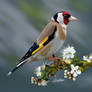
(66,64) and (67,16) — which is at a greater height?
(67,16)

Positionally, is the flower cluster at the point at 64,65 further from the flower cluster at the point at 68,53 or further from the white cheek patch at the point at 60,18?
the white cheek patch at the point at 60,18

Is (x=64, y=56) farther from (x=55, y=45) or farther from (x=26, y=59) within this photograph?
(x=26, y=59)

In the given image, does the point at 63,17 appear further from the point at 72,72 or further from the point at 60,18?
the point at 72,72

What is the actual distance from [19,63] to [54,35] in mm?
379

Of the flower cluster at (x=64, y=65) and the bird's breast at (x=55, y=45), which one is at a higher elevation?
the bird's breast at (x=55, y=45)

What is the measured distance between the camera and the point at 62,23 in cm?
172

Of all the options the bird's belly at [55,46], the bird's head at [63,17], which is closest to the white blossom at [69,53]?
the bird's belly at [55,46]

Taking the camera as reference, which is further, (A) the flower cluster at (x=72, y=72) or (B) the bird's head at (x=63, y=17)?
(B) the bird's head at (x=63, y=17)

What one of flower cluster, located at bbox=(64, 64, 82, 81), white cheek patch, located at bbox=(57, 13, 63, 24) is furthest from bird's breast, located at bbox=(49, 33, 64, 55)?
flower cluster, located at bbox=(64, 64, 82, 81)

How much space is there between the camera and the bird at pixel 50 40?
1.66m

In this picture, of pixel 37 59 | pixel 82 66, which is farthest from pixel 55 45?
pixel 82 66

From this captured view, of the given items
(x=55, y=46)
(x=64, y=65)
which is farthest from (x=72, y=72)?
(x=55, y=46)

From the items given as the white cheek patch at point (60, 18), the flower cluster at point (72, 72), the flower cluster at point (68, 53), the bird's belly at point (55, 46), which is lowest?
the flower cluster at point (72, 72)

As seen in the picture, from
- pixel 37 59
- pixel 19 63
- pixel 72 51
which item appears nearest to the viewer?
pixel 72 51
